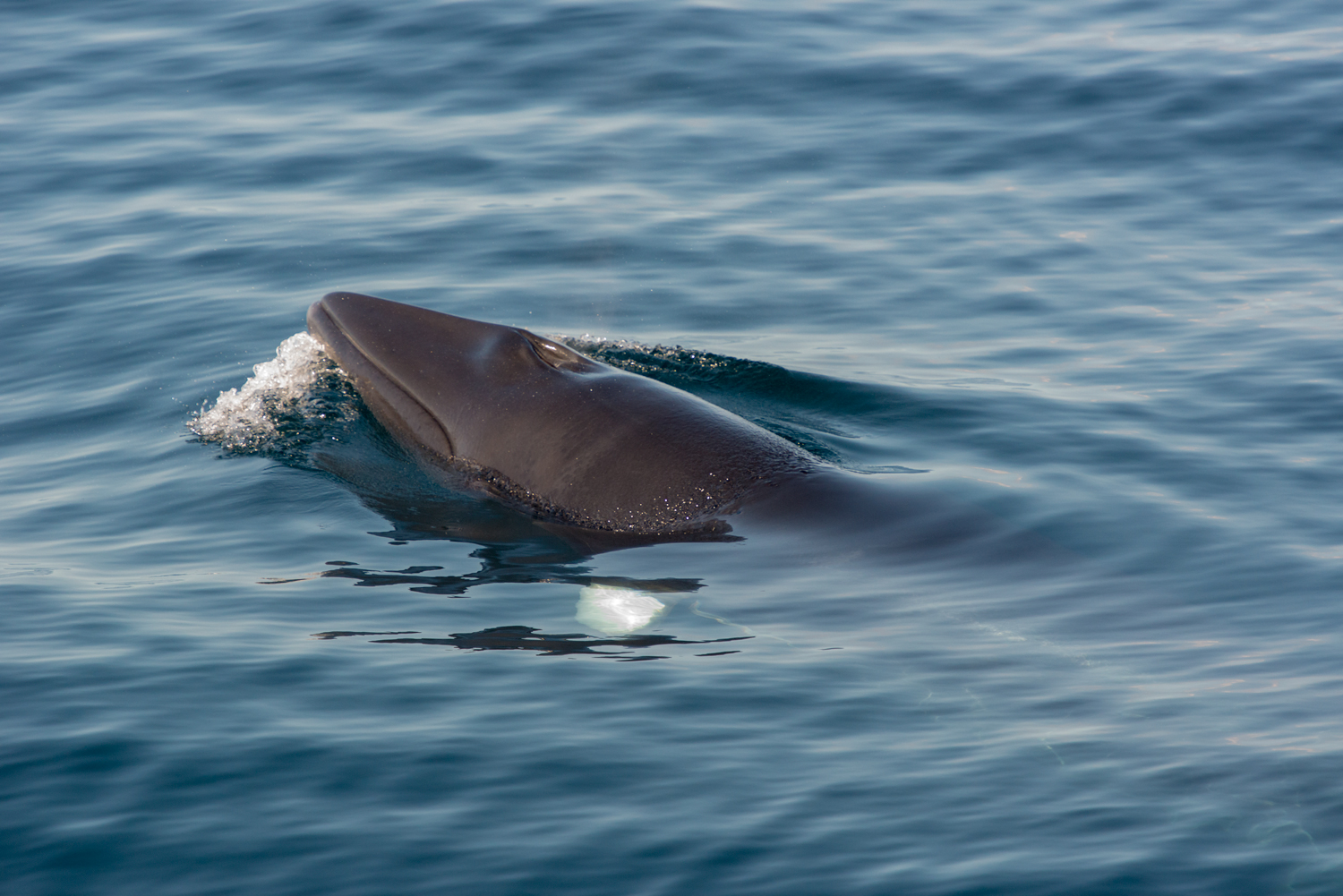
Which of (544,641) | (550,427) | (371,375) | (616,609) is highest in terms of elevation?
(371,375)

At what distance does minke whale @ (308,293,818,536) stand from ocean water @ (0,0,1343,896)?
1.42 feet

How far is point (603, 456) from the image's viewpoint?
12.4 meters

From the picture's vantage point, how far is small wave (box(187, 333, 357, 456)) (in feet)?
47.8

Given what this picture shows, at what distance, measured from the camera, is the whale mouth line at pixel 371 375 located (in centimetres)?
1346

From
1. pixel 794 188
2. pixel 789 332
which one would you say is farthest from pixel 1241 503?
pixel 794 188

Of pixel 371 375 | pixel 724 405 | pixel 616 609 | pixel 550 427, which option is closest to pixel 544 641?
pixel 616 609

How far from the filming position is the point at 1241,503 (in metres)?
13.0

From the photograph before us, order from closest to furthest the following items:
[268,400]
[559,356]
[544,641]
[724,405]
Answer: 1. [544,641]
2. [559,356]
3. [268,400]
4. [724,405]

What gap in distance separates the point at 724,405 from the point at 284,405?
15.1 feet

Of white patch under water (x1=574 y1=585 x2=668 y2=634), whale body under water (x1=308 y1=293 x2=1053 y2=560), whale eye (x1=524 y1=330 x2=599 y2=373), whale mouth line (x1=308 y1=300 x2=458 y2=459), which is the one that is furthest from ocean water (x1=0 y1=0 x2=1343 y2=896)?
whale eye (x1=524 y1=330 x2=599 y2=373)

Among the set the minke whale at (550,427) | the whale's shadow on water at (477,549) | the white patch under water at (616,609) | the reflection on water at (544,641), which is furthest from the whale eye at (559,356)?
the reflection on water at (544,641)

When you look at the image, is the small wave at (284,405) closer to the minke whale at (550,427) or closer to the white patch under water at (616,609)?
the minke whale at (550,427)

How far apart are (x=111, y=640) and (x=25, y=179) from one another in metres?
15.5

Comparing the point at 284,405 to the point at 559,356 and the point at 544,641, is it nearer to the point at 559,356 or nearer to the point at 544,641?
the point at 559,356
